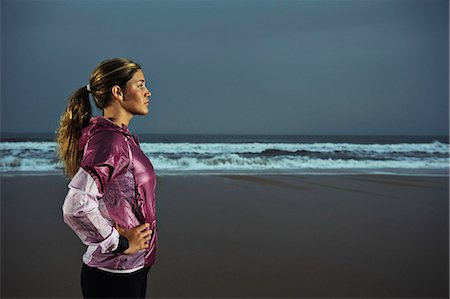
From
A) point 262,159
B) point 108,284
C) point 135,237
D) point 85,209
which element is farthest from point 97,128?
point 262,159

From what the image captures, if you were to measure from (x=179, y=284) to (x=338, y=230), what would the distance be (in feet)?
5.33

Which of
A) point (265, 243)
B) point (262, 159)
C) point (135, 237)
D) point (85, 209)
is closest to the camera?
point (85, 209)

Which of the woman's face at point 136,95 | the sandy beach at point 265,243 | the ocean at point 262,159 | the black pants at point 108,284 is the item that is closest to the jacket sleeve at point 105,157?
the woman's face at point 136,95

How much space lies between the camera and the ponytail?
3.92 ft

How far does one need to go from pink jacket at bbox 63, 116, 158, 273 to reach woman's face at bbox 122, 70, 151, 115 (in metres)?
0.07

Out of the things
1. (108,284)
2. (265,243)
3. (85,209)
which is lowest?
(265,243)

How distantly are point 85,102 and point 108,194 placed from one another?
0.93 feet

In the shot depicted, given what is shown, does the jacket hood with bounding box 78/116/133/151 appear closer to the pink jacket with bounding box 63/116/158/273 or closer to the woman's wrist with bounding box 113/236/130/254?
the pink jacket with bounding box 63/116/158/273

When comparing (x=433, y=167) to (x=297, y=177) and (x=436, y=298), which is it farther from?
(x=436, y=298)

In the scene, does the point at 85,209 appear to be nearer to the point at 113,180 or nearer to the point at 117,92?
the point at 113,180

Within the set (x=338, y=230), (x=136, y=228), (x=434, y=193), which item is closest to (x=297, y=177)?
(x=434, y=193)

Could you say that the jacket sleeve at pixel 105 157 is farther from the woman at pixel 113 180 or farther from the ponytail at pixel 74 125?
the ponytail at pixel 74 125

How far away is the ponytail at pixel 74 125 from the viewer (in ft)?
3.92

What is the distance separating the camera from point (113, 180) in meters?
1.12
